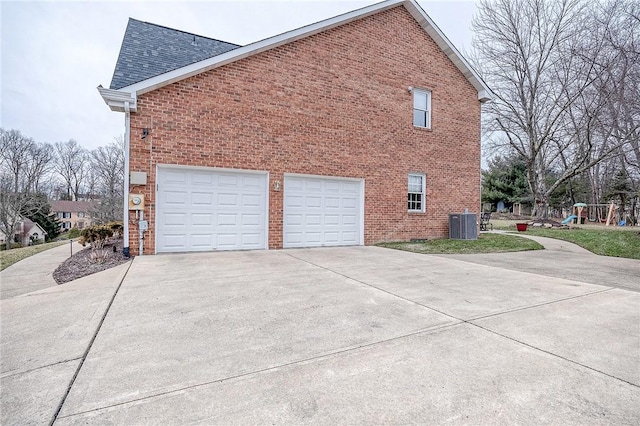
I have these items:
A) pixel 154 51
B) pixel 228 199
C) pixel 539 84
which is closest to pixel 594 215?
pixel 539 84

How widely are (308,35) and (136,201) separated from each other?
20.9 feet

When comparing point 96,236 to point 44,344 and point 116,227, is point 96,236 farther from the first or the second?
point 44,344

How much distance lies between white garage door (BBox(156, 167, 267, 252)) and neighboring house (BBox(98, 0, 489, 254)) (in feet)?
0.09

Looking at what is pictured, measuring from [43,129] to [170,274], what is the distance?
4851 centimetres

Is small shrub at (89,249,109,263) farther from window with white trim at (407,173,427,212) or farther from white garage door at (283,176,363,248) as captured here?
window with white trim at (407,173,427,212)

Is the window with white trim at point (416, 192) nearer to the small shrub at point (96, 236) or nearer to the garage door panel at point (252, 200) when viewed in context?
the garage door panel at point (252, 200)

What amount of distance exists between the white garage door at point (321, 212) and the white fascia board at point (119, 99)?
3.94m

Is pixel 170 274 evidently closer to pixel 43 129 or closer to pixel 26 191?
pixel 26 191

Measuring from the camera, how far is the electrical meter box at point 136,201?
717cm

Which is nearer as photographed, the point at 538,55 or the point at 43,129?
the point at 538,55

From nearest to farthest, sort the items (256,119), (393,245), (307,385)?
(307,385)
(256,119)
(393,245)

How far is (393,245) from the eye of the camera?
9.74 m

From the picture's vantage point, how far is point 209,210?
7.99 meters

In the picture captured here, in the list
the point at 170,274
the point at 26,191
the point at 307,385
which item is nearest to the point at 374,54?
the point at 170,274
